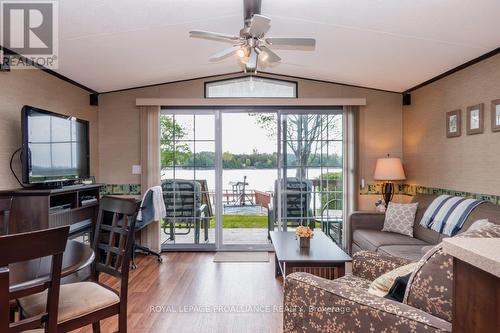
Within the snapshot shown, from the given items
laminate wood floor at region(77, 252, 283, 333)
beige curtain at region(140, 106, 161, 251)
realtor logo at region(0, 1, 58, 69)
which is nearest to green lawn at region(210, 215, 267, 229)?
laminate wood floor at region(77, 252, 283, 333)

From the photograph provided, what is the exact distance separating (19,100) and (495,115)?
4.55 metres

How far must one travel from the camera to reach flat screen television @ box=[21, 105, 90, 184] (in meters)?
2.82

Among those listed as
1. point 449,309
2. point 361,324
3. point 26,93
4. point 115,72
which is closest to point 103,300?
point 361,324

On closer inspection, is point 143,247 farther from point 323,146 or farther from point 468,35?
point 468,35

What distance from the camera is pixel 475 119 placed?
3184 millimetres

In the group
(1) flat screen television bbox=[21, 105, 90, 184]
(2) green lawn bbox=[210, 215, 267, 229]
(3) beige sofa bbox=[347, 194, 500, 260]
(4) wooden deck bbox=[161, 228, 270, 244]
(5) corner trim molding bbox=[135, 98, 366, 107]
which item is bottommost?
(4) wooden deck bbox=[161, 228, 270, 244]

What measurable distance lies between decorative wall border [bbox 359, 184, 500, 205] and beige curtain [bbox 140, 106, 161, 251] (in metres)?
3.02

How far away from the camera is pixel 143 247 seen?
425cm

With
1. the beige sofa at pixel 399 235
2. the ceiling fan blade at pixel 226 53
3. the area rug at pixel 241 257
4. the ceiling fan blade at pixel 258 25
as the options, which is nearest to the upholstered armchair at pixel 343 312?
the beige sofa at pixel 399 235

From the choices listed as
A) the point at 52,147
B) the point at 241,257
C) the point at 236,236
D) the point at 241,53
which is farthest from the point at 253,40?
the point at 236,236

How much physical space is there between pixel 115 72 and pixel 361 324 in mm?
3747

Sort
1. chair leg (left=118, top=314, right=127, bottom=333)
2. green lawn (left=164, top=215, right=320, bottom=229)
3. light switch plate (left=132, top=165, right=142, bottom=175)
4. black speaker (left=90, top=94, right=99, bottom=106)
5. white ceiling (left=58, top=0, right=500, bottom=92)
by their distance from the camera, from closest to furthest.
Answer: chair leg (left=118, top=314, right=127, bottom=333) → white ceiling (left=58, top=0, right=500, bottom=92) → black speaker (left=90, top=94, right=99, bottom=106) → light switch plate (left=132, top=165, right=142, bottom=175) → green lawn (left=164, top=215, right=320, bottom=229)

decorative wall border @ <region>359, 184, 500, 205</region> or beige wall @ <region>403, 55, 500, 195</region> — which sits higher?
beige wall @ <region>403, 55, 500, 195</region>

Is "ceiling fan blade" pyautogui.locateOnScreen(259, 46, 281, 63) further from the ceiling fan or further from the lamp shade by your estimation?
the lamp shade
